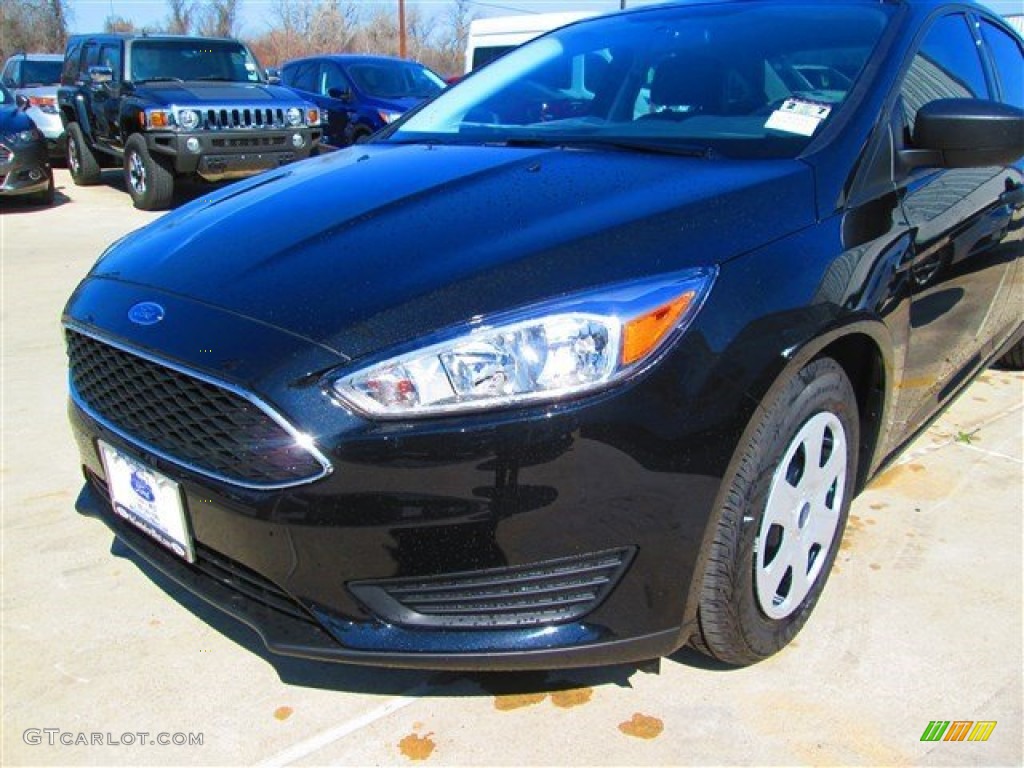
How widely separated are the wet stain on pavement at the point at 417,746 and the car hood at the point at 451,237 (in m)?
0.90

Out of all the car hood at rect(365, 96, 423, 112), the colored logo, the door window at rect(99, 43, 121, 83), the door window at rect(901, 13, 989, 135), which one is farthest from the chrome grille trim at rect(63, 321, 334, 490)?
the car hood at rect(365, 96, 423, 112)

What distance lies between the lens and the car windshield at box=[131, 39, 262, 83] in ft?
31.3

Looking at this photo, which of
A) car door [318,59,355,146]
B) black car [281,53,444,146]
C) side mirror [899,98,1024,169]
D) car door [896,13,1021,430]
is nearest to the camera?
side mirror [899,98,1024,169]

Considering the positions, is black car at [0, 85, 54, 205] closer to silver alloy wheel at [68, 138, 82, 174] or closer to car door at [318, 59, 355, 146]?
silver alloy wheel at [68, 138, 82, 174]

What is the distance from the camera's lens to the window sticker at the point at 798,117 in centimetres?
227

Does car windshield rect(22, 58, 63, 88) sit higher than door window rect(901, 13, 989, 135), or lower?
higher

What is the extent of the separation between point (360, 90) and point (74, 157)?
12.9 ft

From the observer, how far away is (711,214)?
1883 millimetres

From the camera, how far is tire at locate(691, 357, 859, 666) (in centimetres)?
183

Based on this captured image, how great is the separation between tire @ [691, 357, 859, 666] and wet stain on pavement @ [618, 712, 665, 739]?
202mm

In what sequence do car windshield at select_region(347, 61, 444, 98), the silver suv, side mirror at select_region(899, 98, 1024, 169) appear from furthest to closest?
the silver suv
car windshield at select_region(347, 61, 444, 98)
side mirror at select_region(899, 98, 1024, 169)

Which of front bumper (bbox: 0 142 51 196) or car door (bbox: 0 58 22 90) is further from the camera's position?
car door (bbox: 0 58 22 90)

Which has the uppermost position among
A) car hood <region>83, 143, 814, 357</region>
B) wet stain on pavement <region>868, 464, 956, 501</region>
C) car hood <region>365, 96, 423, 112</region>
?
car hood <region>365, 96, 423, 112</region>

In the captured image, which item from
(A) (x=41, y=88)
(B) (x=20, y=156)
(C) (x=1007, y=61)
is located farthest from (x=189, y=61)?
(C) (x=1007, y=61)
